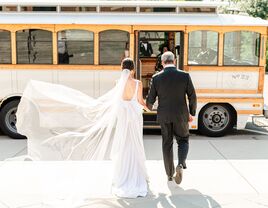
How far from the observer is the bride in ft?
21.3

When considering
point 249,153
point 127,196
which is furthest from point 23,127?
point 249,153

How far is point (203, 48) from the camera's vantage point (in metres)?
10.2

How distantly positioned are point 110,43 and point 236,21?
284 cm

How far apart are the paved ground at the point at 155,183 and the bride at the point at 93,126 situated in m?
0.25

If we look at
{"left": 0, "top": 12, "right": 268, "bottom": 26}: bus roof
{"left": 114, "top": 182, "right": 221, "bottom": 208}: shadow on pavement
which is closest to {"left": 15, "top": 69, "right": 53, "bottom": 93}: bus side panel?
{"left": 0, "top": 12, "right": 268, "bottom": 26}: bus roof

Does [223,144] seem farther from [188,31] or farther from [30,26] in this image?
[30,26]

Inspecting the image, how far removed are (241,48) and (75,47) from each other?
3656 millimetres

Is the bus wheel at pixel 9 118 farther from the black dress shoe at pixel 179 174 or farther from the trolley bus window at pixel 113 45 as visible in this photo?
the black dress shoe at pixel 179 174

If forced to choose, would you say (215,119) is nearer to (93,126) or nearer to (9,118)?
(93,126)

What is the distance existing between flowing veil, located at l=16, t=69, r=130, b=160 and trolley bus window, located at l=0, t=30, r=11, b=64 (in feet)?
7.61

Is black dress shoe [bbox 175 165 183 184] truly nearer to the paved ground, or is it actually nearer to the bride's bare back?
the paved ground

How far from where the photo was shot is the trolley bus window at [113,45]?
10156 mm

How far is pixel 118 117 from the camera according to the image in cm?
663

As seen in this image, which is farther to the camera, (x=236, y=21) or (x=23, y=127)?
(x=236, y=21)
